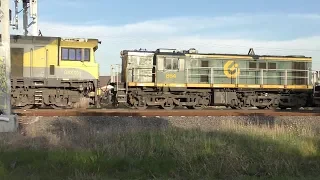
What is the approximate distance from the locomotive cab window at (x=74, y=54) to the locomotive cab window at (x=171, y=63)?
4.54 metres

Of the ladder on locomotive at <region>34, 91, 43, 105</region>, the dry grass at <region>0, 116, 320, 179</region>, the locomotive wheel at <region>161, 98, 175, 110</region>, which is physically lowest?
the dry grass at <region>0, 116, 320, 179</region>

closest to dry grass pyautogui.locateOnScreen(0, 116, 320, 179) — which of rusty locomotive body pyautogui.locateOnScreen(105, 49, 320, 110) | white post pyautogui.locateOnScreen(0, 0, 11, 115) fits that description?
white post pyautogui.locateOnScreen(0, 0, 11, 115)

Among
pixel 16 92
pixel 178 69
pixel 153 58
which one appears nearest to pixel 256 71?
pixel 178 69

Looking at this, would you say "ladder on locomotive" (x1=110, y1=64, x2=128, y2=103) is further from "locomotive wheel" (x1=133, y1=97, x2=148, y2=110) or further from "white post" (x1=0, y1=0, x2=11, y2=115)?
"white post" (x1=0, y1=0, x2=11, y2=115)

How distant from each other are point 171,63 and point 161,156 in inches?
576

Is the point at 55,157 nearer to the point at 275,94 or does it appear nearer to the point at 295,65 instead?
the point at 275,94

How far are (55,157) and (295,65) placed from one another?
19563 millimetres

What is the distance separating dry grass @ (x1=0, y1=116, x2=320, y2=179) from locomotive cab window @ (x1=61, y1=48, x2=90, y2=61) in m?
11.0

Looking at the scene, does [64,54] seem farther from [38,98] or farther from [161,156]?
[161,156]

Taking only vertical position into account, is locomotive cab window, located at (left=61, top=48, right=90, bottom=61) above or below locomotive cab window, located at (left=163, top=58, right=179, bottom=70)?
above

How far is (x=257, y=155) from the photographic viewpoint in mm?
7965

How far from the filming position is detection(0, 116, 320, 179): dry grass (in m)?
7.13

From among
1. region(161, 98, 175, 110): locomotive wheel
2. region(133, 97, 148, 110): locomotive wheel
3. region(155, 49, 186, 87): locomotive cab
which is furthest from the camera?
region(155, 49, 186, 87): locomotive cab

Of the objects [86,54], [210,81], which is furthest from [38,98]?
[210,81]
